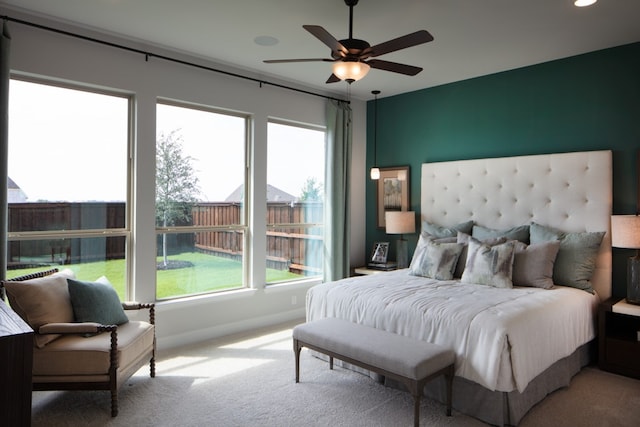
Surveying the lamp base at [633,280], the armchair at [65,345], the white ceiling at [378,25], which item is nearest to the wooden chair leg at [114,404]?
the armchair at [65,345]

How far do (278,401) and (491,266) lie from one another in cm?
219

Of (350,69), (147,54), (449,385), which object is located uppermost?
(147,54)

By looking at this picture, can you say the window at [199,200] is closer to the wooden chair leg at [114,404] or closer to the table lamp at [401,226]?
the wooden chair leg at [114,404]

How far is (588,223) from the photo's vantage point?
4.00 metres

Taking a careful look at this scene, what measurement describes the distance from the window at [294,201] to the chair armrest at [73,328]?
249cm

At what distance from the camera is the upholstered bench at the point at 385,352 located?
8.55ft

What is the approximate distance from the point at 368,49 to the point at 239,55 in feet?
6.33

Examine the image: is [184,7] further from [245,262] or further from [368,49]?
[245,262]

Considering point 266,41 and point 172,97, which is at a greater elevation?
point 266,41

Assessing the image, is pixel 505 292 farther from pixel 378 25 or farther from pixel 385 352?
pixel 378 25

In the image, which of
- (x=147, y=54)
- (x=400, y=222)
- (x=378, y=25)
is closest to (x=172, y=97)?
(x=147, y=54)

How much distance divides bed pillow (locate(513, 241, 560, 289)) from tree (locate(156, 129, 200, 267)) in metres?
3.31

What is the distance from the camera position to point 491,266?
3.78m

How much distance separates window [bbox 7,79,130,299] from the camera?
3451 mm
